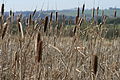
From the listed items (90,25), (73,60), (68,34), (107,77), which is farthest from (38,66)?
(68,34)

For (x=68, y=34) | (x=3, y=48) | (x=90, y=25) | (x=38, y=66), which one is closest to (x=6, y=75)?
(x=3, y=48)

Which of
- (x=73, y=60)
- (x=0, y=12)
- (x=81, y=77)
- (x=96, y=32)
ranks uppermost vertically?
(x=0, y=12)

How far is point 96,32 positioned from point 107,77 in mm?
451

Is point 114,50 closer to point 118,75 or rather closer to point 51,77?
point 118,75

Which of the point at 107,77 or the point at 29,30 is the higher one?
the point at 29,30

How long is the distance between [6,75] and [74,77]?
77 centimetres

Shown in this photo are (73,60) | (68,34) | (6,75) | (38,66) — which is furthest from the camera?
(68,34)

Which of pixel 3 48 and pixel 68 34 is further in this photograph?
pixel 68 34

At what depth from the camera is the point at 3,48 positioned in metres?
2.53

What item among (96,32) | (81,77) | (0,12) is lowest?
(81,77)

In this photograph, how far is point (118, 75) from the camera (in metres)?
2.62

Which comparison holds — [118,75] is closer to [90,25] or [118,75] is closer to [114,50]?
[90,25]

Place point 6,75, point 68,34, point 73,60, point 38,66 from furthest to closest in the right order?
point 68,34
point 6,75
point 73,60
point 38,66

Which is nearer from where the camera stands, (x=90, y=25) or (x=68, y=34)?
(x=90, y=25)
